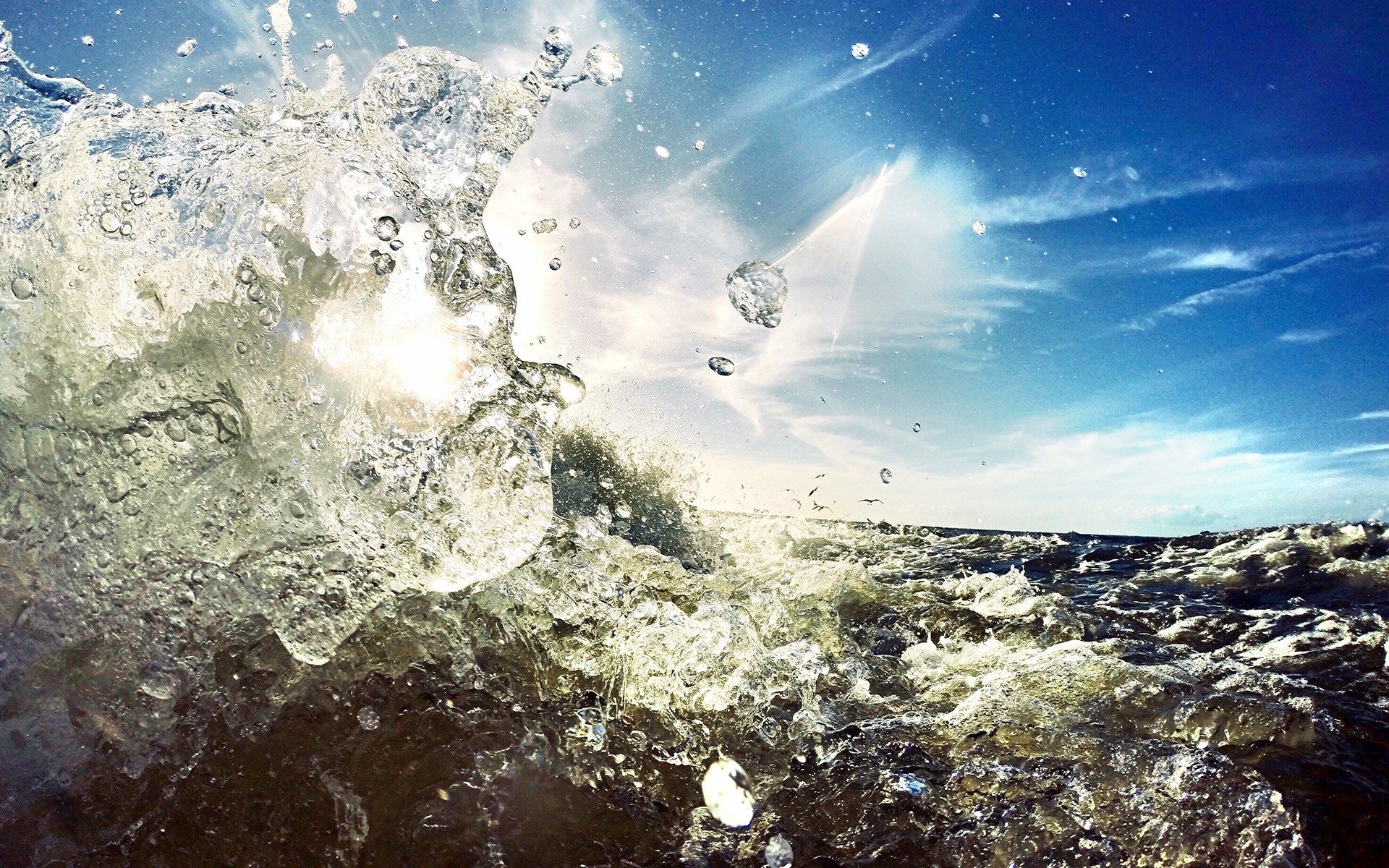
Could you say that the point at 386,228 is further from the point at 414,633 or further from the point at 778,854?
the point at 778,854

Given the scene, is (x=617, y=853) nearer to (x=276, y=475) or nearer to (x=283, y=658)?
(x=283, y=658)

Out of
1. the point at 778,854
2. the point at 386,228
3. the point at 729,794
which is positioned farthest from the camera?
the point at 386,228

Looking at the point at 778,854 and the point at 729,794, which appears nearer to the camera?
the point at 778,854

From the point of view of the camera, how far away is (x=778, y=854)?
7.40 ft

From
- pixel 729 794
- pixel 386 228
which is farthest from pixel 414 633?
pixel 386 228

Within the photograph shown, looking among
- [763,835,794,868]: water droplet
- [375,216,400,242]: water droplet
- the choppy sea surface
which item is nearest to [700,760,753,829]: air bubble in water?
the choppy sea surface

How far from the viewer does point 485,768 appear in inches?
97.1

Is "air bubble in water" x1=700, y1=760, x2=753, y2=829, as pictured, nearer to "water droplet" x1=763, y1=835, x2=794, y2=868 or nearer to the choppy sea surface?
the choppy sea surface

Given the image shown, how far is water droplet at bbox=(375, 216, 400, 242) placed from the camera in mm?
3307

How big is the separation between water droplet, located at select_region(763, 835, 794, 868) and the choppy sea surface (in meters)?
0.01

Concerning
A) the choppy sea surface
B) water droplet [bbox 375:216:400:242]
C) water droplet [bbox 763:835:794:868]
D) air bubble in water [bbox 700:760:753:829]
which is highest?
water droplet [bbox 375:216:400:242]

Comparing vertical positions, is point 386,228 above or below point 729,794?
above

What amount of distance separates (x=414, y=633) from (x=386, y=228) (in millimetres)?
1726

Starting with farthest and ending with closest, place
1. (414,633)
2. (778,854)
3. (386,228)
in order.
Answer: (386,228) < (414,633) < (778,854)
